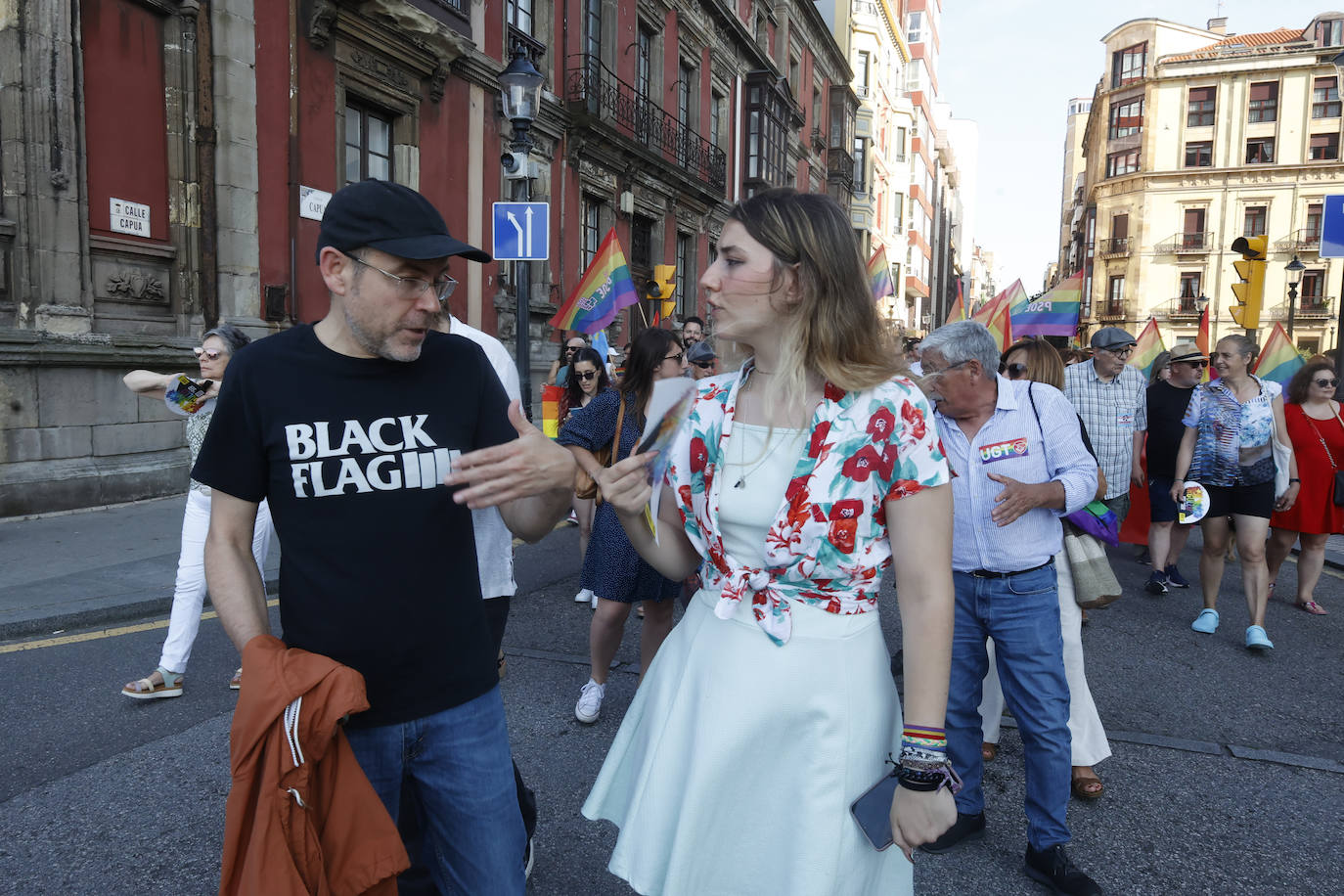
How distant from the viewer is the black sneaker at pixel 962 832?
3104 mm

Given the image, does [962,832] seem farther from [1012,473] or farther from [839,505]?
[839,505]

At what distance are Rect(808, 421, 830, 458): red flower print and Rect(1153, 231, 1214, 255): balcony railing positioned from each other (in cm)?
5320

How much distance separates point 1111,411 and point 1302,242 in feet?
159

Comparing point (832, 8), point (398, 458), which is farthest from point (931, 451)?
point (832, 8)

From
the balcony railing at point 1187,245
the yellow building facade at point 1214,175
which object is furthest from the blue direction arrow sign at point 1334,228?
the balcony railing at point 1187,245

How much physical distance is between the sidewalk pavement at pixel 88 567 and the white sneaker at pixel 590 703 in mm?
2729

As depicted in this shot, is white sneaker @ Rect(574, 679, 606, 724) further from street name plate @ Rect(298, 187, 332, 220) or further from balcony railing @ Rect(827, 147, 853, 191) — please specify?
balcony railing @ Rect(827, 147, 853, 191)

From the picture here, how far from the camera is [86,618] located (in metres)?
5.37

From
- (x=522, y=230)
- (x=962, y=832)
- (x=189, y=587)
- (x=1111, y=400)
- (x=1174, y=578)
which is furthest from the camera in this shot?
(x=522, y=230)

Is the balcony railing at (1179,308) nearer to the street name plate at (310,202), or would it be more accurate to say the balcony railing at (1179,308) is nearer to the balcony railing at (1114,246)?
the balcony railing at (1114,246)

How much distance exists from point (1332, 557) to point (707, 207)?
1899cm

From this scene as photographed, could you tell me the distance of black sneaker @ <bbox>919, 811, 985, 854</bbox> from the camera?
3104 mm

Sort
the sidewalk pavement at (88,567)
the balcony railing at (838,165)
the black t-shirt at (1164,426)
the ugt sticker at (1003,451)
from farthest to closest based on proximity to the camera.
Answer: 1. the balcony railing at (838,165)
2. the black t-shirt at (1164,426)
3. the sidewalk pavement at (88,567)
4. the ugt sticker at (1003,451)

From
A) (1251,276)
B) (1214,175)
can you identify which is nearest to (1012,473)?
(1251,276)
